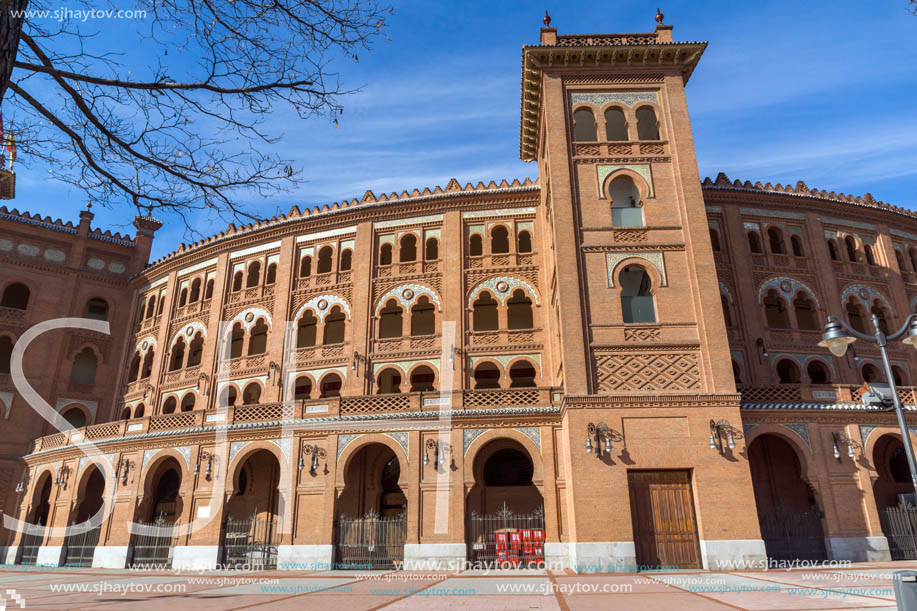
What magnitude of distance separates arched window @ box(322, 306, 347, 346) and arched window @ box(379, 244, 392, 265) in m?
2.79

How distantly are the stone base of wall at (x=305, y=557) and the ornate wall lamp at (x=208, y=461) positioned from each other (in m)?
4.01

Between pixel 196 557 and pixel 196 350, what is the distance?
11.4 m

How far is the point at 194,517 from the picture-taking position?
63.1 feet

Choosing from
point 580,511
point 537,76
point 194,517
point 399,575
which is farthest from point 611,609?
point 537,76

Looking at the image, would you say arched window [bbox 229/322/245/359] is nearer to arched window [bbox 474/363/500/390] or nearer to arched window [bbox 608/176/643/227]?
arched window [bbox 474/363/500/390]

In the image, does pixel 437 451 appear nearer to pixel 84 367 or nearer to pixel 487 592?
pixel 487 592

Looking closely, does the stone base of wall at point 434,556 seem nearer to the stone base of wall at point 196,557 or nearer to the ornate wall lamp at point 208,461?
the stone base of wall at point 196,557

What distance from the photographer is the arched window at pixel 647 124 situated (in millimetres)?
20328

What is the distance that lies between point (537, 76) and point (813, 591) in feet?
58.8

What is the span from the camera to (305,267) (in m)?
26.0

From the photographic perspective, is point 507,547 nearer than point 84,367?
Yes

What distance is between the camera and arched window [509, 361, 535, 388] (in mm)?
22098

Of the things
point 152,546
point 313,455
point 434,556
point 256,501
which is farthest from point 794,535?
point 152,546

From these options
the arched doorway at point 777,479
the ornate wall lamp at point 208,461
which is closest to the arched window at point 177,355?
the ornate wall lamp at point 208,461
